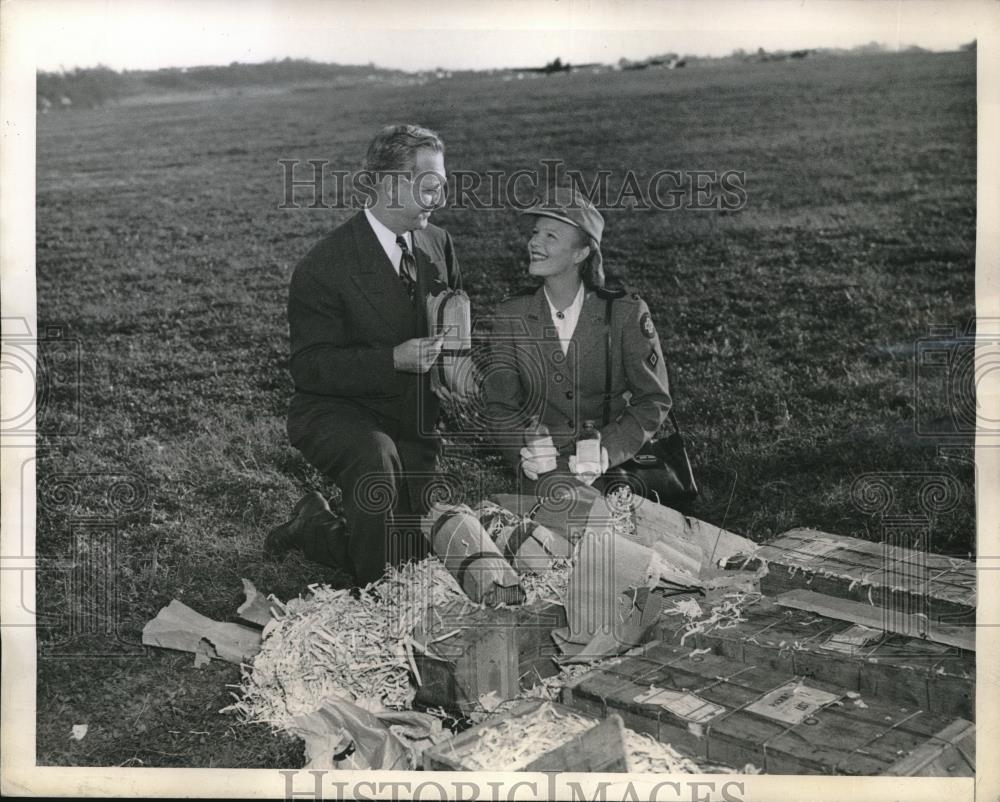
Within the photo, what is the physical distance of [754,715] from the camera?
400 cm

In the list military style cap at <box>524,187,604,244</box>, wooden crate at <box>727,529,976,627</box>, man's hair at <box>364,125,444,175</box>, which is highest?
man's hair at <box>364,125,444,175</box>

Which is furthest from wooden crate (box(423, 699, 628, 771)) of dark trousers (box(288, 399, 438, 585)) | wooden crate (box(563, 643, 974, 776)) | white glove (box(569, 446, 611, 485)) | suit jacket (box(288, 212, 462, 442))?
suit jacket (box(288, 212, 462, 442))

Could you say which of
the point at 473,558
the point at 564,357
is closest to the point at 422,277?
the point at 564,357

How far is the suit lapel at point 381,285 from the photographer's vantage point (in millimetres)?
4699

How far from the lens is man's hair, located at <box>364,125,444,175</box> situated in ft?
15.6

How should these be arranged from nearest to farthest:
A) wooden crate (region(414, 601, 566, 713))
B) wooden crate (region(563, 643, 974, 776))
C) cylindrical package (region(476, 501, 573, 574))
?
wooden crate (region(563, 643, 974, 776)), wooden crate (region(414, 601, 566, 713)), cylindrical package (region(476, 501, 573, 574))

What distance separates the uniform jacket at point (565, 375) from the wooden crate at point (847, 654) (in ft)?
2.78

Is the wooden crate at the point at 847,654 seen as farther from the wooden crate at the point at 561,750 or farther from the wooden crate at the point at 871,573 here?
the wooden crate at the point at 561,750

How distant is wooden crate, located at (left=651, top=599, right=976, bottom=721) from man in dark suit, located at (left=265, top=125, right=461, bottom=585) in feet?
4.16

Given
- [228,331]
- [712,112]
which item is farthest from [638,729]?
→ [712,112]

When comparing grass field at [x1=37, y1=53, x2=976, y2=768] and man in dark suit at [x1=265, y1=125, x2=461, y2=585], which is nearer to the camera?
man in dark suit at [x1=265, y1=125, x2=461, y2=585]

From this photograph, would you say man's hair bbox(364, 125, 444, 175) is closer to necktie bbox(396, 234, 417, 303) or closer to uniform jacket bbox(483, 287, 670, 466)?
necktie bbox(396, 234, 417, 303)

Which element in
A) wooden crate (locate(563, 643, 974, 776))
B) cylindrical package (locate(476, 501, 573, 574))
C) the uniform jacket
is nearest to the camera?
wooden crate (locate(563, 643, 974, 776))

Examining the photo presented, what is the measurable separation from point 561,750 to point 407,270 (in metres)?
2.07
